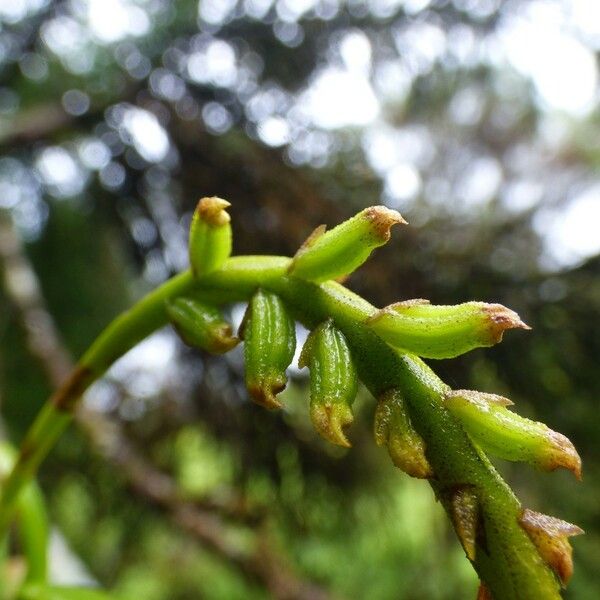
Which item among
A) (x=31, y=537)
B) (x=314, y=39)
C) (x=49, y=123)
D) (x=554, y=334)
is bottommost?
(x=31, y=537)

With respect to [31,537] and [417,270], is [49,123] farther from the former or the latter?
[31,537]

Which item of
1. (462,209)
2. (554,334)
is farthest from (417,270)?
(462,209)

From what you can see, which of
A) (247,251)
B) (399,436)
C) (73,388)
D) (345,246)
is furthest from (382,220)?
(247,251)

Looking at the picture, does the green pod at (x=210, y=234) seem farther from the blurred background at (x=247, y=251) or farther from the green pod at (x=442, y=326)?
the blurred background at (x=247, y=251)

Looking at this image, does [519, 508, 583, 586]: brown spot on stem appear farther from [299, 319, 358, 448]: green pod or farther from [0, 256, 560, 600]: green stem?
[299, 319, 358, 448]: green pod

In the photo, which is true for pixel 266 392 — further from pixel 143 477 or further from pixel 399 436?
pixel 143 477

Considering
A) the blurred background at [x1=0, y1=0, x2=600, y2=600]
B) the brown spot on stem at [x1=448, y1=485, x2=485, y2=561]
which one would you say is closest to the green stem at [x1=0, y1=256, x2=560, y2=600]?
the brown spot on stem at [x1=448, y1=485, x2=485, y2=561]
